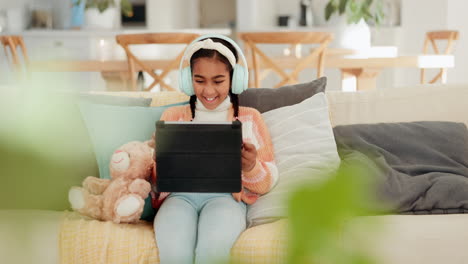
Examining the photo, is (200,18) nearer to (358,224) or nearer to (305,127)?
(305,127)

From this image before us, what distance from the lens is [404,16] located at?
19.5 feet

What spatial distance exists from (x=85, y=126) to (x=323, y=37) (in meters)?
1.61

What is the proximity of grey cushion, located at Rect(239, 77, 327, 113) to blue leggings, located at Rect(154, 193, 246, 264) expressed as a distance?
45 centimetres

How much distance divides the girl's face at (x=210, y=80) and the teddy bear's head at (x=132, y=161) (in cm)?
23

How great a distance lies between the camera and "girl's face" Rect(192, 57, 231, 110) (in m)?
1.83

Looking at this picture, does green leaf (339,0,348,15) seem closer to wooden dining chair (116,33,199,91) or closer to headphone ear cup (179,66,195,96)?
wooden dining chair (116,33,199,91)

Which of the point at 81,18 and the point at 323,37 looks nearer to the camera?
the point at 323,37

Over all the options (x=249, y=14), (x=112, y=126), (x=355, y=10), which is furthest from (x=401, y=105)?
(x=249, y=14)

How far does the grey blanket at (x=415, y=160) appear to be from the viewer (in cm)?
188

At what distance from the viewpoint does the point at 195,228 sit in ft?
5.52

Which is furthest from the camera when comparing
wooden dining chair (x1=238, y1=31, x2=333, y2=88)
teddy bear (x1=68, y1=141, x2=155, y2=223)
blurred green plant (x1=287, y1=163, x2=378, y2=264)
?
wooden dining chair (x1=238, y1=31, x2=333, y2=88)

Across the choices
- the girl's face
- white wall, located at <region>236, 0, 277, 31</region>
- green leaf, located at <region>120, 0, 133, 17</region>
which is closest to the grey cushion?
the girl's face

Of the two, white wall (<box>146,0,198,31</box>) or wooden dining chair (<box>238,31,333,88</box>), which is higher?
white wall (<box>146,0,198,31</box>)

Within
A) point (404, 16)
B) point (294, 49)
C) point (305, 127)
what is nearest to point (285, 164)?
point (305, 127)
